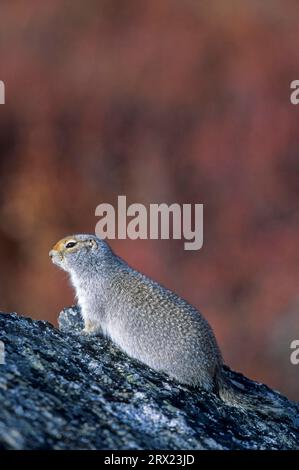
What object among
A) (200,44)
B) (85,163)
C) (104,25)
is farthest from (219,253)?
(104,25)

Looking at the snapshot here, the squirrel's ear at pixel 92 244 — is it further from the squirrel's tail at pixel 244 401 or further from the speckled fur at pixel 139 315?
the squirrel's tail at pixel 244 401

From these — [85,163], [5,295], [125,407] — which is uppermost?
[85,163]

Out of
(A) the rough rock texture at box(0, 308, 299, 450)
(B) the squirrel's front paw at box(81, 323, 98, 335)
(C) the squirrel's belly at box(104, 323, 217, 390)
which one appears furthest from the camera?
(B) the squirrel's front paw at box(81, 323, 98, 335)

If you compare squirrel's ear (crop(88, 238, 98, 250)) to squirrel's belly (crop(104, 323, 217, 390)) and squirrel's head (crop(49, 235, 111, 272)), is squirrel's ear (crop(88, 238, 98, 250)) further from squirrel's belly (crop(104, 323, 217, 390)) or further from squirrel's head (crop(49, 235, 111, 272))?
squirrel's belly (crop(104, 323, 217, 390))

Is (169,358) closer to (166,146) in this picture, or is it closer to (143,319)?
(143,319)

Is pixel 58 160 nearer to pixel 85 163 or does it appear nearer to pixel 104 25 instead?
pixel 85 163

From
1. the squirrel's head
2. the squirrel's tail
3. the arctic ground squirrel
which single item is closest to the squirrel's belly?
the arctic ground squirrel

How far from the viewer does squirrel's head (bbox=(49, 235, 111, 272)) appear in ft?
26.5

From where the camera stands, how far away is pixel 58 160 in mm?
24781

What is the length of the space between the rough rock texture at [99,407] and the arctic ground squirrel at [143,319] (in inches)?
8.6

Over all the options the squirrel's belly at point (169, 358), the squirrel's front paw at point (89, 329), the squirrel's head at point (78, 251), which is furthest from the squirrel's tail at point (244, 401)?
the squirrel's head at point (78, 251)

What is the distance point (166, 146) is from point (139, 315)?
57.1 ft

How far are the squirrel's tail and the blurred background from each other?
14.0 meters
